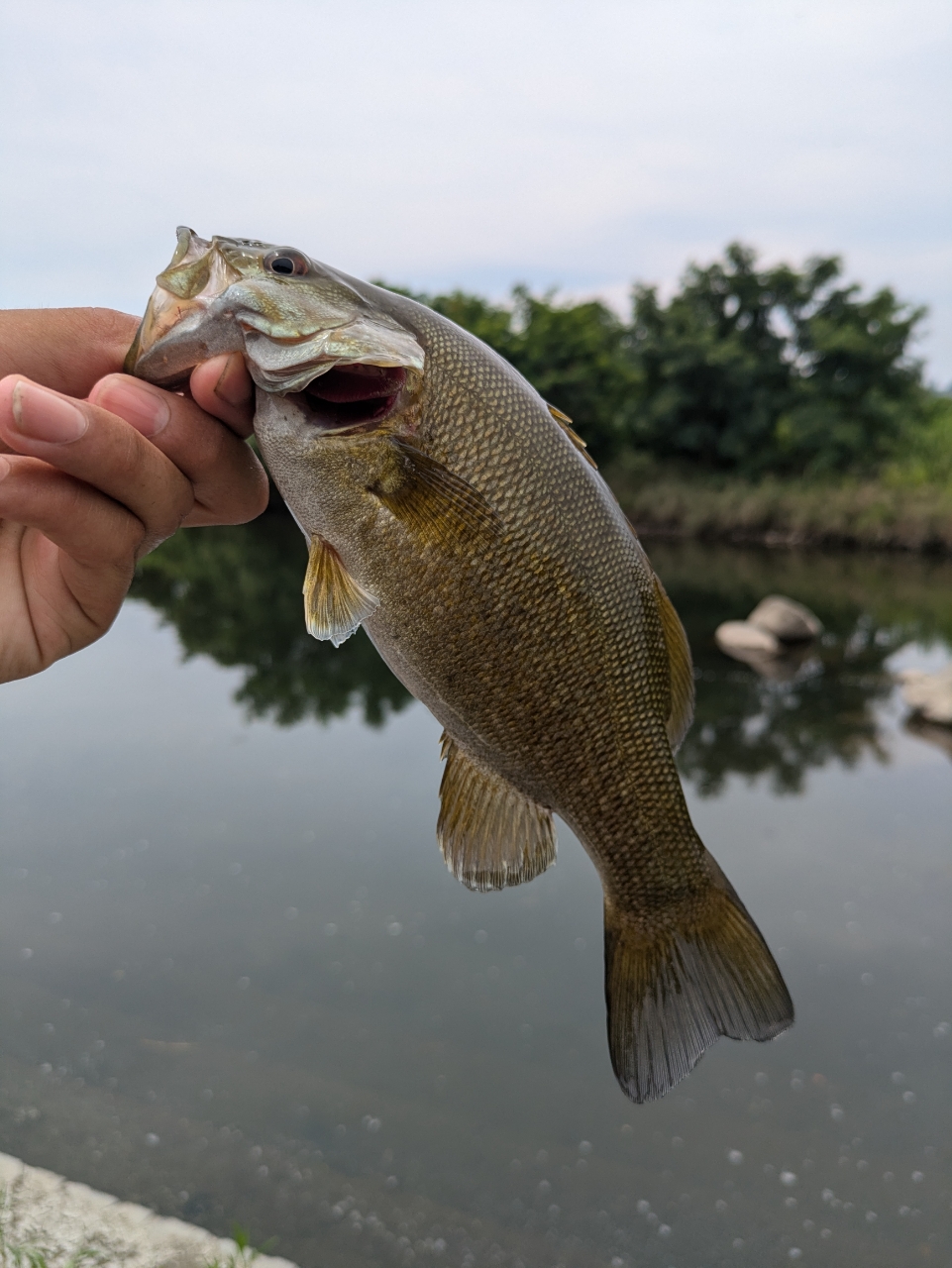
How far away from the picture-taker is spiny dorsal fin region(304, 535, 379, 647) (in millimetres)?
2051

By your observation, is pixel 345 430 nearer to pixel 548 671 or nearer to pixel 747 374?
pixel 548 671

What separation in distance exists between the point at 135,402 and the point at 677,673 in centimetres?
→ 144

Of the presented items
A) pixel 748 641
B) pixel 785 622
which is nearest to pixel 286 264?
pixel 748 641

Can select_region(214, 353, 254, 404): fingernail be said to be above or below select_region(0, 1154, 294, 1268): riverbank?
above

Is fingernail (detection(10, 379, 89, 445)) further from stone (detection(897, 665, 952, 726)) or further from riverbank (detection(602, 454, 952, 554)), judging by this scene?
riverbank (detection(602, 454, 952, 554))

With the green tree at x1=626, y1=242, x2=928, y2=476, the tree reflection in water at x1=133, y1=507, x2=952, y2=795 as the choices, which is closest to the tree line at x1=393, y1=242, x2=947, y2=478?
the green tree at x1=626, y1=242, x2=928, y2=476

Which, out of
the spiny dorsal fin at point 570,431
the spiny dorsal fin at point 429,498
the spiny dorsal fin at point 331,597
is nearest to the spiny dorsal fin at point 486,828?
the spiny dorsal fin at point 331,597

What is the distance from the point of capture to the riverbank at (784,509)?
140 ft

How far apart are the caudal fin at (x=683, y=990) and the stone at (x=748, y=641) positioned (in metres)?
22.7

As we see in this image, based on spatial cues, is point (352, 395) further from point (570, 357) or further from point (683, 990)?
point (570, 357)

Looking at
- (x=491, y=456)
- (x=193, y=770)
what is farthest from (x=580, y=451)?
(x=193, y=770)

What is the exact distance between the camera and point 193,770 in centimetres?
1561

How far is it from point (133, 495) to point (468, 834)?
1.11 metres

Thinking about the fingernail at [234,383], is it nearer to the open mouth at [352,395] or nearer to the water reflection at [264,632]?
the open mouth at [352,395]
